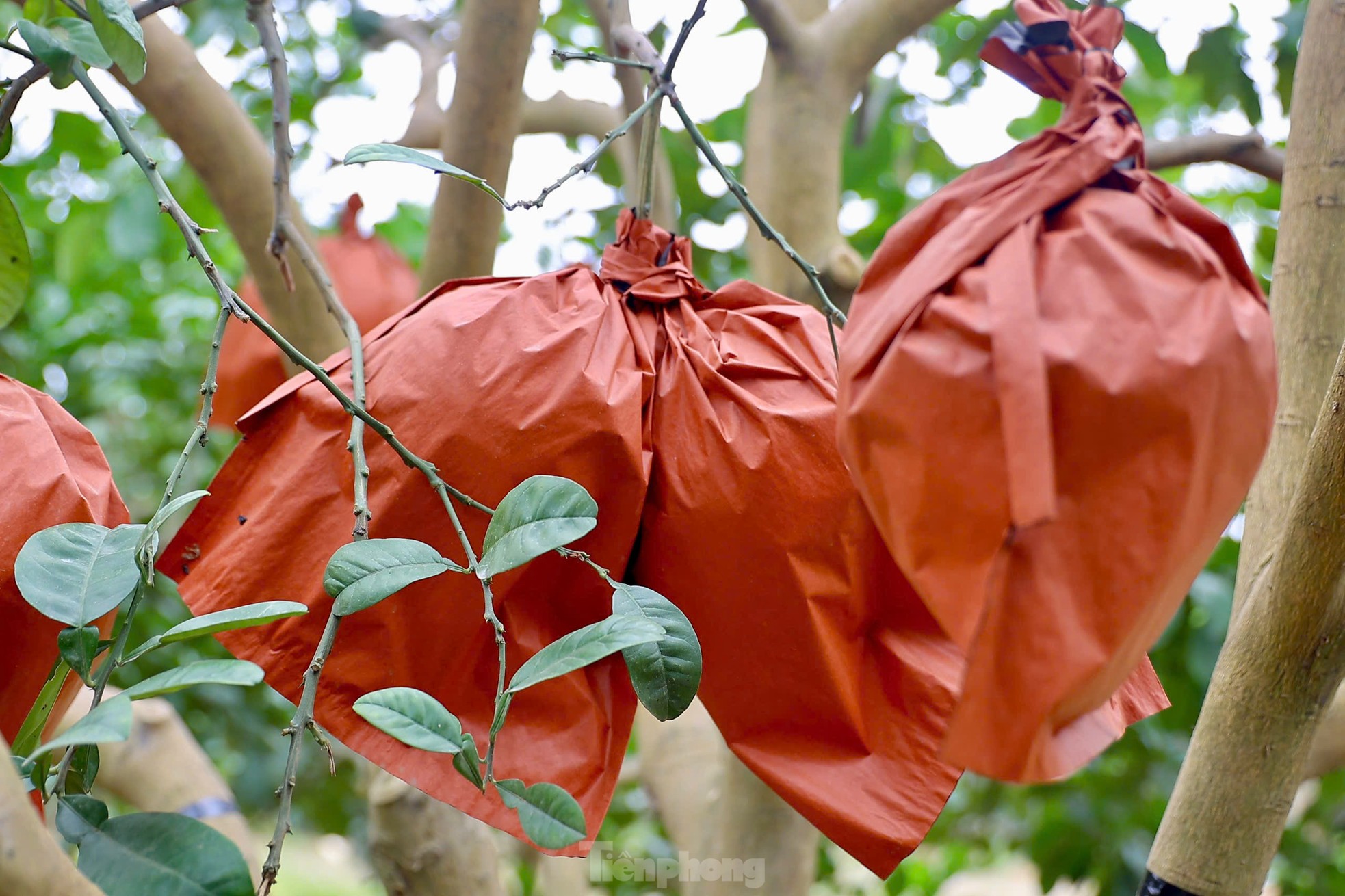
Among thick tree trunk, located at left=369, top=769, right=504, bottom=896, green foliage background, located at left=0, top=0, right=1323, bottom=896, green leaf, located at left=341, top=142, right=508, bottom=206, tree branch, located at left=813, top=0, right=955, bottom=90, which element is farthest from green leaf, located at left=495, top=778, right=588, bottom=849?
green foliage background, located at left=0, top=0, right=1323, bottom=896

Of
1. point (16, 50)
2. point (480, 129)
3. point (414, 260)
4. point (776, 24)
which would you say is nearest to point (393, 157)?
point (16, 50)

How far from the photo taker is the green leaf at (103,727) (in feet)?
1.09

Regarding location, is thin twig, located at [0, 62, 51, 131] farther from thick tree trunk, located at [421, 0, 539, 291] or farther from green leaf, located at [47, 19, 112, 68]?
thick tree trunk, located at [421, 0, 539, 291]

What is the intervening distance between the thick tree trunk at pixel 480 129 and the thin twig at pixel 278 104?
6.9 inches

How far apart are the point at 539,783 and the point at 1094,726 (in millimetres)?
186

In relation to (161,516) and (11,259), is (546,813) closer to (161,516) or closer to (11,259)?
(161,516)

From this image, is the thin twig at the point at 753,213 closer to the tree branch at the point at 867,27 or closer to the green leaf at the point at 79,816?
the green leaf at the point at 79,816

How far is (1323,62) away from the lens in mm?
687

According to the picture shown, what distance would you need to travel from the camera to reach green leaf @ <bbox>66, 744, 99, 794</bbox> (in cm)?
48

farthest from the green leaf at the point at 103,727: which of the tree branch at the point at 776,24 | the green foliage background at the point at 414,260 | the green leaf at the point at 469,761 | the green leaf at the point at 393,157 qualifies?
the green foliage background at the point at 414,260

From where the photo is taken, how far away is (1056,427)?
0.32 metres

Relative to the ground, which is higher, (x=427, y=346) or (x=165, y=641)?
(x=427, y=346)

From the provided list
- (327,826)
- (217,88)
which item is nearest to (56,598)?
(217,88)

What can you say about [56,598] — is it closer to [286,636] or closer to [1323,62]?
[286,636]
